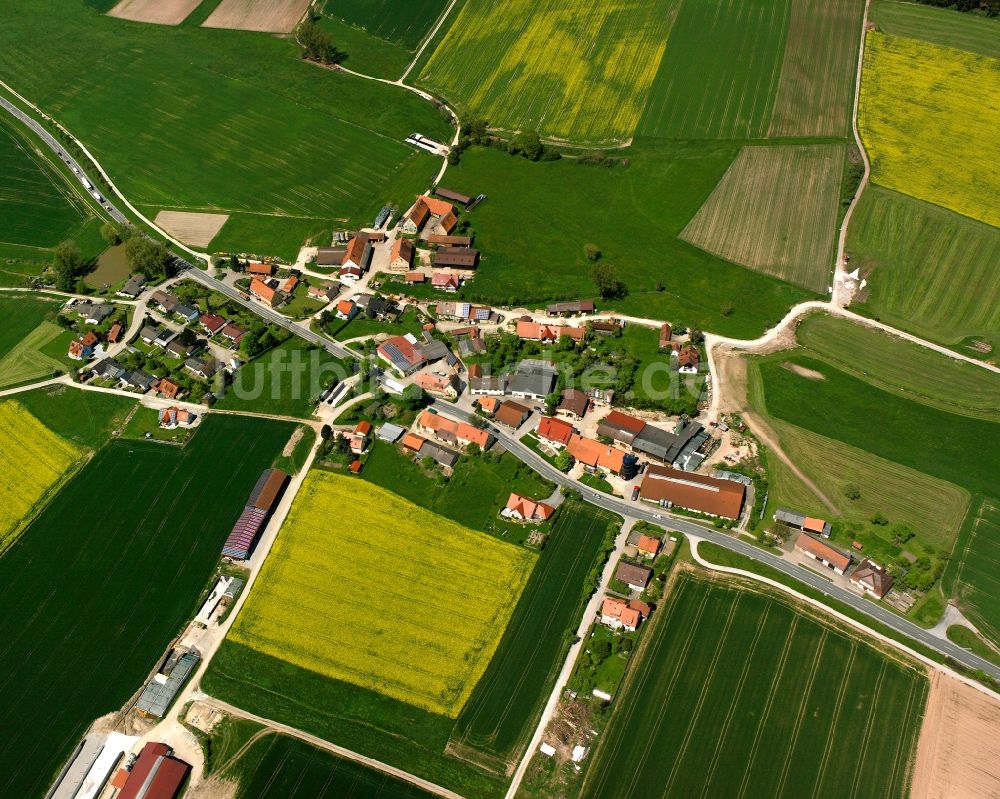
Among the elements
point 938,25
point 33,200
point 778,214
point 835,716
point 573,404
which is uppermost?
point 938,25

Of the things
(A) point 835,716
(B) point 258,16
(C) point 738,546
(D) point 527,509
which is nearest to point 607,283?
(D) point 527,509

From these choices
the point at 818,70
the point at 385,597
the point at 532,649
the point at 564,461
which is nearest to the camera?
the point at 532,649

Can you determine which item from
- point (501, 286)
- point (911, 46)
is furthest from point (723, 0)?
point (501, 286)

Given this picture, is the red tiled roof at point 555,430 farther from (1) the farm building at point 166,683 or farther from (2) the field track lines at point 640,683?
(1) the farm building at point 166,683

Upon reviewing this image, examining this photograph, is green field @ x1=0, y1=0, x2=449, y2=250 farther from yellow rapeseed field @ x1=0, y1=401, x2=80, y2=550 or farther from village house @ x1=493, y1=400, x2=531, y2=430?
village house @ x1=493, y1=400, x2=531, y2=430

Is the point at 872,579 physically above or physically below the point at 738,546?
above

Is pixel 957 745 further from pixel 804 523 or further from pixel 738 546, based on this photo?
pixel 738 546

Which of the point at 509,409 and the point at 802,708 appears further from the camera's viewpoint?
the point at 509,409
